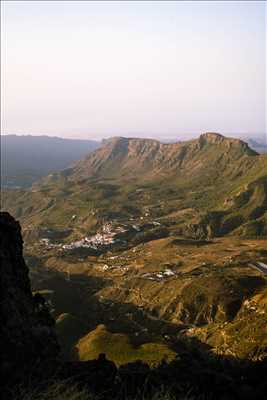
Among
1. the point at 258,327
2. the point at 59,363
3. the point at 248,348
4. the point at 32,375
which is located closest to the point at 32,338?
the point at 59,363

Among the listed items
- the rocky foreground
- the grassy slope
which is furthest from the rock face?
the grassy slope

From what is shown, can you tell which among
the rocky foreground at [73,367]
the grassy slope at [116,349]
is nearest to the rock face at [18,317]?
the rocky foreground at [73,367]

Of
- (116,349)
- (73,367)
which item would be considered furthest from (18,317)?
(116,349)

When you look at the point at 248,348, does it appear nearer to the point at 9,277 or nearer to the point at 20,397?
the point at 9,277

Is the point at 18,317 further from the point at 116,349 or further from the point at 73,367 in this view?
the point at 116,349

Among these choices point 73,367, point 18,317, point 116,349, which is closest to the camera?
point 73,367

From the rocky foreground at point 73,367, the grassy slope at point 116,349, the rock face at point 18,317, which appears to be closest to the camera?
the rocky foreground at point 73,367

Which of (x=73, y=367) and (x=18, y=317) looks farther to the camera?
(x=18, y=317)

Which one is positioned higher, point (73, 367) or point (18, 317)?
point (18, 317)

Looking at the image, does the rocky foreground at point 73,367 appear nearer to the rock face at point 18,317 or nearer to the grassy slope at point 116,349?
the rock face at point 18,317

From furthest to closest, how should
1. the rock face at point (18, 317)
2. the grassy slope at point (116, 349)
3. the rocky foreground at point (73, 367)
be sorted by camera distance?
the grassy slope at point (116, 349), the rock face at point (18, 317), the rocky foreground at point (73, 367)
